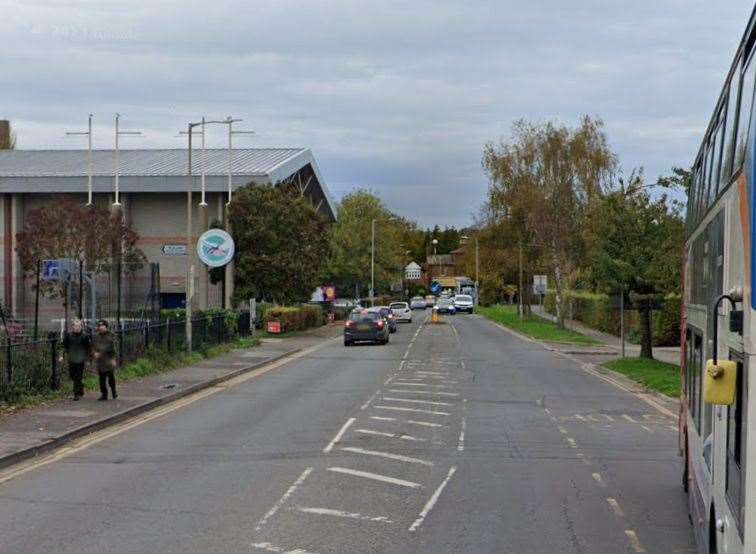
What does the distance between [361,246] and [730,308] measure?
87943 millimetres

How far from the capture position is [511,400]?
22.3 m

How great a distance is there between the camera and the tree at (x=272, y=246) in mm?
54031

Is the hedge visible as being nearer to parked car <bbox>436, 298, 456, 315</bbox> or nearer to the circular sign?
parked car <bbox>436, 298, 456, 315</bbox>

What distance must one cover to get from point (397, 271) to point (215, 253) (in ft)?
222

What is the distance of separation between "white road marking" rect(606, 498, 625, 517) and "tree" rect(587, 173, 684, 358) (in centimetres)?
2103

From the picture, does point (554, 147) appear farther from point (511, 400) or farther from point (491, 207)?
point (511, 400)

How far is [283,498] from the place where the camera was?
11.1 meters

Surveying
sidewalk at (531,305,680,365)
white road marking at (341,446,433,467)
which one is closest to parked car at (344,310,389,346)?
sidewalk at (531,305,680,365)

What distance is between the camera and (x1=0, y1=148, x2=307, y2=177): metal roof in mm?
61688

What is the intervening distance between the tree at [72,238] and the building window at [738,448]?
41.4 meters

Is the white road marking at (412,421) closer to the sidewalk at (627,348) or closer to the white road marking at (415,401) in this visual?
the white road marking at (415,401)

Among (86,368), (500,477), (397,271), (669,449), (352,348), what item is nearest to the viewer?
(500,477)

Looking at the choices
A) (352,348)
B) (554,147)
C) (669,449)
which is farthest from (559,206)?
(669,449)

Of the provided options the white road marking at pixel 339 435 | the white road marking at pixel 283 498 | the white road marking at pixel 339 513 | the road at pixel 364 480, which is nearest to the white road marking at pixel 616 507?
the road at pixel 364 480
